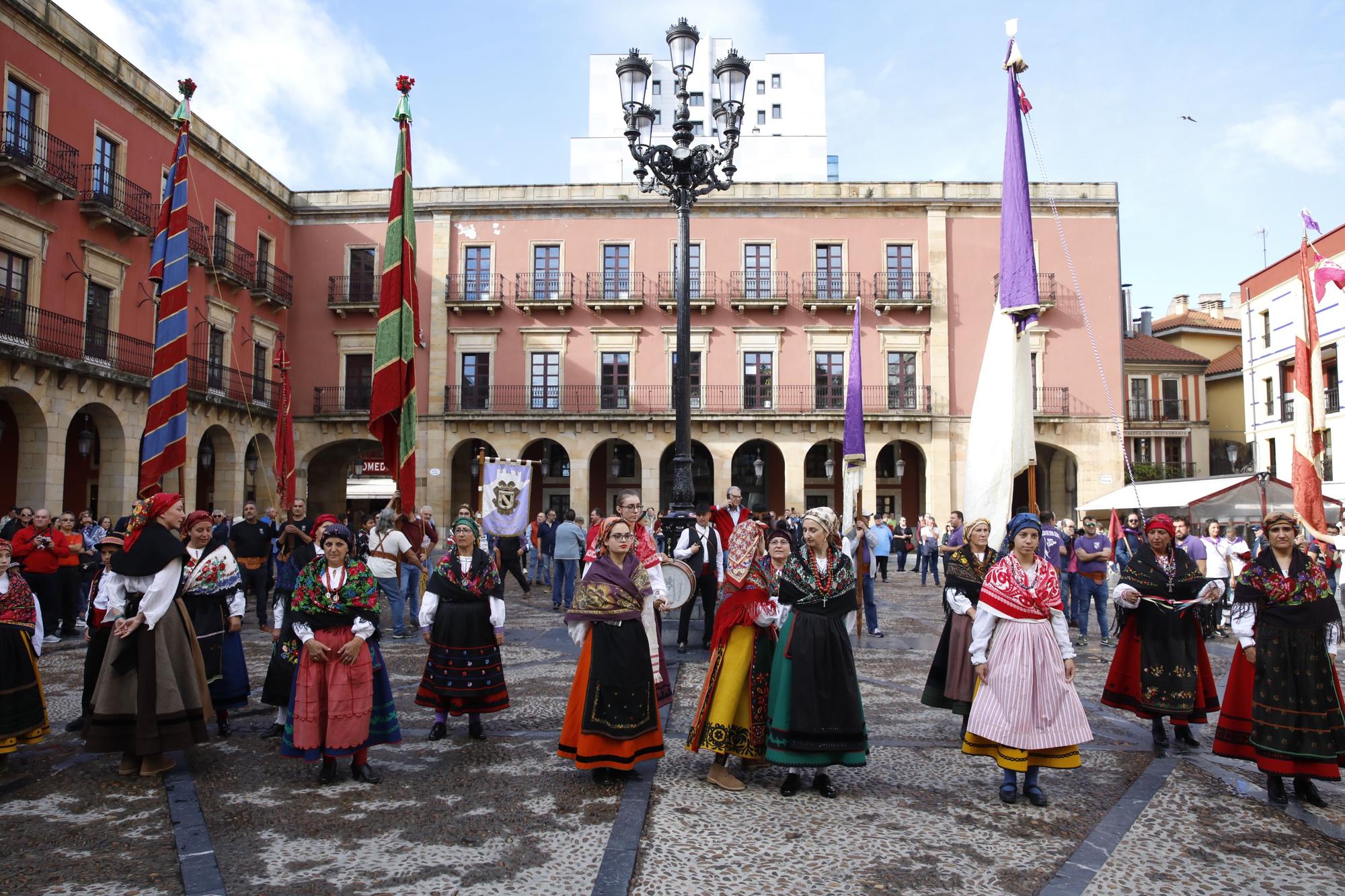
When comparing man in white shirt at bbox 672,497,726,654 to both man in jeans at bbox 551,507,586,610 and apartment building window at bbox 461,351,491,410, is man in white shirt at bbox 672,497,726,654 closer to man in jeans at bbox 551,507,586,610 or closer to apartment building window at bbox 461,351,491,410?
man in jeans at bbox 551,507,586,610

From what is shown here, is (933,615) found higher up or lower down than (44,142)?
lower down

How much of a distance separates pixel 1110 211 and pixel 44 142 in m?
28.2

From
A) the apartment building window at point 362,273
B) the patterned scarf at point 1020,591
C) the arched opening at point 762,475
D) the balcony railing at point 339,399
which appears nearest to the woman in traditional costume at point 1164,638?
the patterned scarf at point 1020,591

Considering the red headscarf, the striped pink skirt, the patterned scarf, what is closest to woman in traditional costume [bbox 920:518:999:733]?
the patterned scarf

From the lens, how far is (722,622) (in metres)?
4.95

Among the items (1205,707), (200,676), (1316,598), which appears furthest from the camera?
(1205,707)

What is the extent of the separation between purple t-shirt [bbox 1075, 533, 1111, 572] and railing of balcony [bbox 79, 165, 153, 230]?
65.4ft

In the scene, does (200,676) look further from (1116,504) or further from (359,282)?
(359,282)

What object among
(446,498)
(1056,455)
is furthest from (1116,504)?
(446,498)

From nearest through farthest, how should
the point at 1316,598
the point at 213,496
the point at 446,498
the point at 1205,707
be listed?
the point at 1316,598 → the point at 1205,707 → the point at 213,496 → the point at 446,498

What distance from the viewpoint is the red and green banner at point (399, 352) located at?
7664mm

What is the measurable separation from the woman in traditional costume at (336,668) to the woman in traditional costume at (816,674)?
2.24 metres

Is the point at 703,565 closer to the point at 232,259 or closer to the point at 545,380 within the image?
the point at 545,380

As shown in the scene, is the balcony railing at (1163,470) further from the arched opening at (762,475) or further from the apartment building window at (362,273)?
the apartment building window at (362,273)
